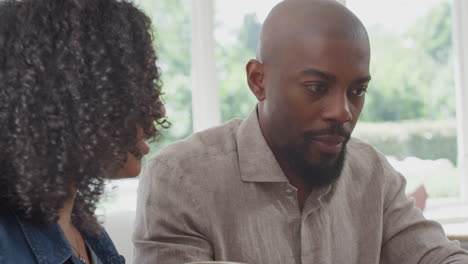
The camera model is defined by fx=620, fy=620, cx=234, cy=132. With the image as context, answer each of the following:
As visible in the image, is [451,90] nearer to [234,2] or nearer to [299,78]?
[234,2]

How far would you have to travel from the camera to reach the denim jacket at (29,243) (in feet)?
3.13

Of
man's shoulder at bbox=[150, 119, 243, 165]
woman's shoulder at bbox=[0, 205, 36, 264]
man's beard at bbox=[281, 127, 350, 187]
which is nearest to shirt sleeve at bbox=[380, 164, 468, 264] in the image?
man's beard at bbox=[281, 127, 350, 187]

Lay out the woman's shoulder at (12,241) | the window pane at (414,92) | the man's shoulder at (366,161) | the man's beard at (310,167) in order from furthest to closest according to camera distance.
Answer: the window pane at (414,92)
the man's shoulder at (366,161)
the man's beard at (310,167)
the woman's shoulder at (12,241)

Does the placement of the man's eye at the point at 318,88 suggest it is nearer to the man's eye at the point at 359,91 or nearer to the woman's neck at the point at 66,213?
the man's eye at the point at 359,91

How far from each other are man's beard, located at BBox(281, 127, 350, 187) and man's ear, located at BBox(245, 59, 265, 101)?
16 cm

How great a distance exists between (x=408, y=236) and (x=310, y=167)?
0.35m

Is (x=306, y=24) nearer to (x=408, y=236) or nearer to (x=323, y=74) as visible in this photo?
(x=323, y=74)

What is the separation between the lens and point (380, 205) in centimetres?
163

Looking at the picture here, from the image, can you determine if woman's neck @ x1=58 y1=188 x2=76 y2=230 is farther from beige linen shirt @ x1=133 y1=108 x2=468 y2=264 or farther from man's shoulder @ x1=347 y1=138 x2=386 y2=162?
man's shoulder @ x1=347 y1=138 x2=386 y2=162

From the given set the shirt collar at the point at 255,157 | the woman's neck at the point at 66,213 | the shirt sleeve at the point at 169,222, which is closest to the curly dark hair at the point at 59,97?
the woman's neck at the point at 66,213

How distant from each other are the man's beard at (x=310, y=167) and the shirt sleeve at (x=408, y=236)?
0.77ft

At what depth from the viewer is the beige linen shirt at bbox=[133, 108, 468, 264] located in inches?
55.3

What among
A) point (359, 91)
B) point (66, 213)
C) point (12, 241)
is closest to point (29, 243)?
point (12, 241)

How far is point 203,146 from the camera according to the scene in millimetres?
1554
